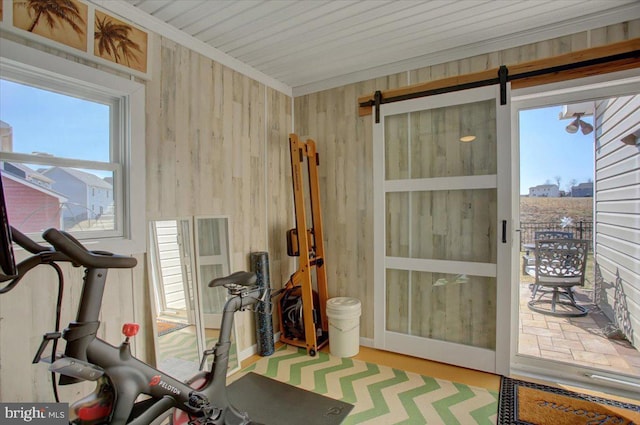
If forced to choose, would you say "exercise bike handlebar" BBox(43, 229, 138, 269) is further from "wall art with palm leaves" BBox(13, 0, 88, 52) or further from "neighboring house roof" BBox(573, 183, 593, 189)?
"neighboring house roof" BBox(573, 183, 593, 189)

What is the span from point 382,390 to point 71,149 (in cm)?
273

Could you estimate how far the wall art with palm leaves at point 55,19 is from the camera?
173cm

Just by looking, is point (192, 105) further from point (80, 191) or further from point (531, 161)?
point (531, 161)

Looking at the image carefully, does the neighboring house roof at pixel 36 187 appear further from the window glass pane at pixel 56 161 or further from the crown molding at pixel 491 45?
the crown molding at pixel 491 45

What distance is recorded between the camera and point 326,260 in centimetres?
356

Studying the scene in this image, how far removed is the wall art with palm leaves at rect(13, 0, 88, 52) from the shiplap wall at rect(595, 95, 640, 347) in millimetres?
3676

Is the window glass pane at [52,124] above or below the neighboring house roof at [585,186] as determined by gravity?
above

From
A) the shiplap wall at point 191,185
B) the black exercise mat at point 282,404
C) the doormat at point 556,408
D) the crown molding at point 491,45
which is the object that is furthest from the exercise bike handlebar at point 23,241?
the crown molding at point 491,45

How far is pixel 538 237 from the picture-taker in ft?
9.16

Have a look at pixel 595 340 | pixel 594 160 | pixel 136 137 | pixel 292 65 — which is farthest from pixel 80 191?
pixel 595 340

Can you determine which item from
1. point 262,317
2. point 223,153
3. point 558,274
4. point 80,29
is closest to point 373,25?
point 223,153

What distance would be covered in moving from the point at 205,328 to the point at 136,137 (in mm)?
1545

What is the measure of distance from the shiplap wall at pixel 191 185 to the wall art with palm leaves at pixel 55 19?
0.09m

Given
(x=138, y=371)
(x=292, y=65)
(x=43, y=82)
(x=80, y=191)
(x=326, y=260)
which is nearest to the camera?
(x=138, y=371)
